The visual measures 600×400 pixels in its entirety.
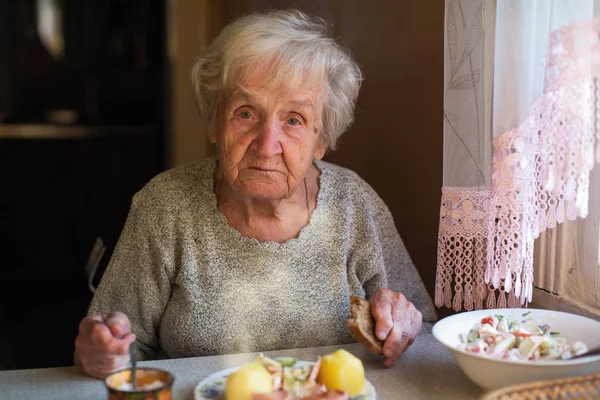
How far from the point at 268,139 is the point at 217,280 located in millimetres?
331

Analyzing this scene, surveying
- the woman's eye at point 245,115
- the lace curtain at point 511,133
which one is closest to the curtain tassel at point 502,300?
the lace curtain at point 511,133

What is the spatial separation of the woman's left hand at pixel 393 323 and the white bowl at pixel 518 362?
0.36 ft

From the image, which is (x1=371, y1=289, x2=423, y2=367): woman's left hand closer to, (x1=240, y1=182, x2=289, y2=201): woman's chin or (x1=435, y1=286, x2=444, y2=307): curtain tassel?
(x1=435, y1=286, x2=444, y2=307): curtain tassel

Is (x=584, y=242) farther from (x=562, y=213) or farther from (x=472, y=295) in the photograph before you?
(x=472, y=295)

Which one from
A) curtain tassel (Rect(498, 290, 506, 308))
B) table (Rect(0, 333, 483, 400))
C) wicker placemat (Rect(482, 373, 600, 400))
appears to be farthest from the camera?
curtain tassel (Rect(498, 290, 506, 308))

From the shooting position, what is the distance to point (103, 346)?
4.06 feet

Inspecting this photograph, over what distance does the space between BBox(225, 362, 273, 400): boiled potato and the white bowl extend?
310mm

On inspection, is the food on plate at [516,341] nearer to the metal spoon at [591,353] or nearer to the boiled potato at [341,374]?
the metal spoon at [591,353]

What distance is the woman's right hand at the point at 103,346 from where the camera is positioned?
4.08ft

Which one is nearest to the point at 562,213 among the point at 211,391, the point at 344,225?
the point at 344,225

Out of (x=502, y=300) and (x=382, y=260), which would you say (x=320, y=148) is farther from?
(x=502, y=300)

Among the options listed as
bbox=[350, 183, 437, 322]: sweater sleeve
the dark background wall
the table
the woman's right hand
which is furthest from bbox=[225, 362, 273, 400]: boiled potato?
the dark background wall

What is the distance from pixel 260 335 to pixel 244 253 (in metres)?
0.18

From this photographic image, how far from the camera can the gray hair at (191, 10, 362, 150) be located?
5.01 ft
